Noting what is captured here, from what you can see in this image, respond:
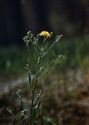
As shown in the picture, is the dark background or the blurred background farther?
the dark background

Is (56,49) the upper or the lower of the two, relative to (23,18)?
lower

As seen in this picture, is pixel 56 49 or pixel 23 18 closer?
pixel 56 49

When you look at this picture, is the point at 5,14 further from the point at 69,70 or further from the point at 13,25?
the point at 69,70

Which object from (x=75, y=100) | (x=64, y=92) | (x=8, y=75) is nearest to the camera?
(x=75, y=100)

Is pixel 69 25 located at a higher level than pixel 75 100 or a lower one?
higher

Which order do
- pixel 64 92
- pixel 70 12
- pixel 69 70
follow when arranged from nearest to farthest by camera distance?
1. pixel 64 92
2. pixel 69 70
3. pixel 70 12

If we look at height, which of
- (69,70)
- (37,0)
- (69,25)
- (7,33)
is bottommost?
(69,70)

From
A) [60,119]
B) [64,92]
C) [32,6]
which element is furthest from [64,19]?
[60,119]

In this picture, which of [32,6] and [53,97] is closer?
[53,97]
